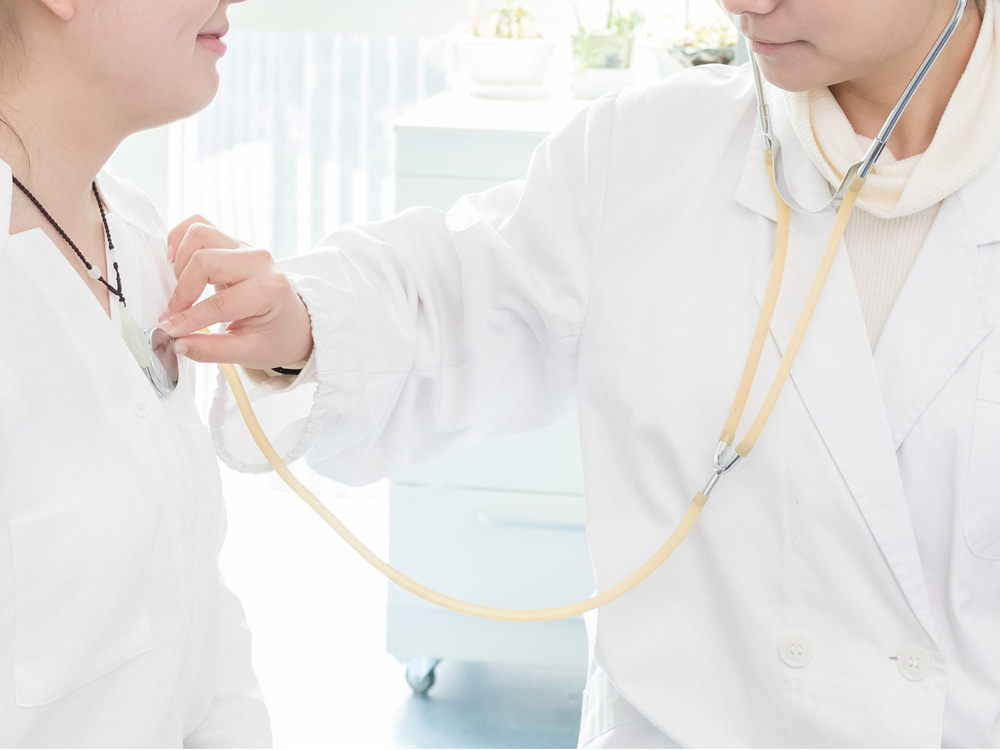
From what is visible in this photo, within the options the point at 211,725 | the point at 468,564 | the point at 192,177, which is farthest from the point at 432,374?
the point at 192,177

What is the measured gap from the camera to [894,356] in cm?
95

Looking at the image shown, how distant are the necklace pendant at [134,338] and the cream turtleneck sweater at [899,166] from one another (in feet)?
1.94

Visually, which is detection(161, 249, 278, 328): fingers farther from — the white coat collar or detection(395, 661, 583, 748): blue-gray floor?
detection(395, 661, 583, 748): blue-gray floor

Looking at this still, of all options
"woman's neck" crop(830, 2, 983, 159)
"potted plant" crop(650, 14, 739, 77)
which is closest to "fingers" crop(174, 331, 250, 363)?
"woman's neck" crop(830, 2, 983, 159)

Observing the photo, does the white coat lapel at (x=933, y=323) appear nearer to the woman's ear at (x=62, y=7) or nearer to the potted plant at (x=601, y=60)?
the woman's ear at (x=62, y=7)

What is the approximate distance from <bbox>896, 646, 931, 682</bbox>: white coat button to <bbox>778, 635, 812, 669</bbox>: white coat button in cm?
7

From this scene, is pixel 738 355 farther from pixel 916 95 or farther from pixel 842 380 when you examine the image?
pixel 916 95

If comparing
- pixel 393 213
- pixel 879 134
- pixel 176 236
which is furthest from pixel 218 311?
pixel 393 213

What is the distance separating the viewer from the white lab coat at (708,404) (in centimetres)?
94

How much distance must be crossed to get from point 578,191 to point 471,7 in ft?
5.04

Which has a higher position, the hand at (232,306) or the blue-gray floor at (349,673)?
the hand at (232,306)

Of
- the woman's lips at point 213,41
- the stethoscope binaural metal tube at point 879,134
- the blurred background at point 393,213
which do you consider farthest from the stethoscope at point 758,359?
the blurred background at point 393,213

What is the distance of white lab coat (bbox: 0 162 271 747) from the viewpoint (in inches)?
30.6

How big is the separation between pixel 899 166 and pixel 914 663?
42 centimetres
